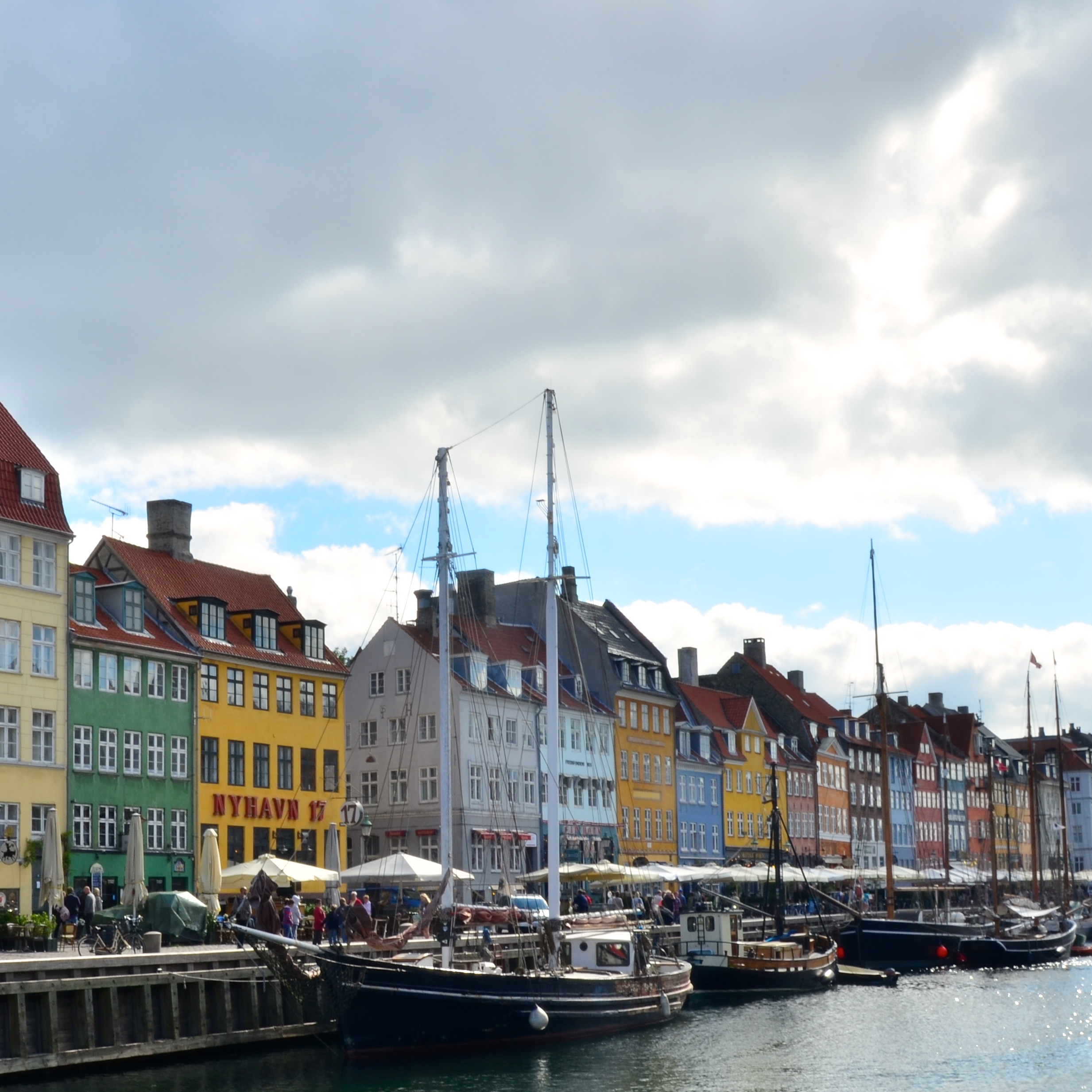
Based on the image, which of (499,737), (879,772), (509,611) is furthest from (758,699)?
(499,737)

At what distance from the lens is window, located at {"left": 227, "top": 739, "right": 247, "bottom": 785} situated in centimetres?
6450

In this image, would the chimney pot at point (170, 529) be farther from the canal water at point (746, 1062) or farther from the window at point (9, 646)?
the canal water at point (746, 1062)

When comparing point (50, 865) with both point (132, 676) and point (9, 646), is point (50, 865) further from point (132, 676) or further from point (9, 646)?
point (132, 676)

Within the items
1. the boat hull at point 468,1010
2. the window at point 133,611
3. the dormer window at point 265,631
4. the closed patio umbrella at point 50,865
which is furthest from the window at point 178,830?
the boat hull at point 468,1010

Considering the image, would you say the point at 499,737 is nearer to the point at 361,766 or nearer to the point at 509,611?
the point at 361,766

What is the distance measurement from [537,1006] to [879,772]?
318 feet

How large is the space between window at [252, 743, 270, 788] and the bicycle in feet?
71.4

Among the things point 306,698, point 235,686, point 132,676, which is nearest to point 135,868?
point 132,676

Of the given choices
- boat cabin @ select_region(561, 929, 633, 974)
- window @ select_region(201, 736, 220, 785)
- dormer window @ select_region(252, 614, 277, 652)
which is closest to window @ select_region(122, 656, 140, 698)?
window @ select_region(201, 736, 220, 785)

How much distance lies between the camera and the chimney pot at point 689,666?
114 metres

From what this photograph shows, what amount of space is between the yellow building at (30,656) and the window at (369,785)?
25.3 metres

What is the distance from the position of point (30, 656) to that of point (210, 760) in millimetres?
9866

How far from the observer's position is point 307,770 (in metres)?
68.9

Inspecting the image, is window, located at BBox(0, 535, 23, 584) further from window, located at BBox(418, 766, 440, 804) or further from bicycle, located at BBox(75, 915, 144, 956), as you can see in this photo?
window, located at BBox(418, 766, 440, 804)
